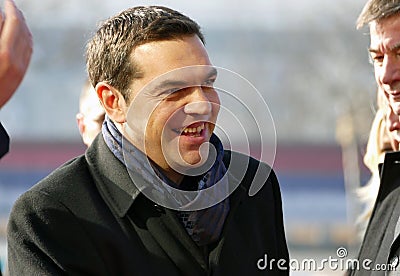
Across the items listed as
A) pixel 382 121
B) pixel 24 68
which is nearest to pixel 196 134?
pixel 24 68

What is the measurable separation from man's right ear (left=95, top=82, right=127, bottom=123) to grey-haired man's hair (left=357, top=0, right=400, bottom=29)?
935 millimetres

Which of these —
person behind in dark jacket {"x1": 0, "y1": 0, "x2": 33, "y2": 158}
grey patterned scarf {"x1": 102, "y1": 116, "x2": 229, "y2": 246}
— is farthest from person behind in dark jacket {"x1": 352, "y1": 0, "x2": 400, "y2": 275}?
person behind in dark jacket {"x1": 0, "y1": 0, "x2": 33, "y2": 158}

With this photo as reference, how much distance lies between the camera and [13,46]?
2051mm

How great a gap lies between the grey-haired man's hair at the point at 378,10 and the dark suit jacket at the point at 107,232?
2.52ft

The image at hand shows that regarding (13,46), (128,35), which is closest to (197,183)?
(128,35)

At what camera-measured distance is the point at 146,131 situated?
2984 millimetres

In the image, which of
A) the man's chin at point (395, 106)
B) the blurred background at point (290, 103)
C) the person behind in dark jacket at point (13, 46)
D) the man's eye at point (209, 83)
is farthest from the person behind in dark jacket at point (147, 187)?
the blurred background at point (290, 103)

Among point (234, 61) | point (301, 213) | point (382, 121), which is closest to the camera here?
point (382, 121)

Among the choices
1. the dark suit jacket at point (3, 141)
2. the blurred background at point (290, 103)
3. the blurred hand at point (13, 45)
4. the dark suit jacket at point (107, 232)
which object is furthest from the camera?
the blurred background at point (290, 103)

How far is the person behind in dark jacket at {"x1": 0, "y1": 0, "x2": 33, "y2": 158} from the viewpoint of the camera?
2051 millimetres

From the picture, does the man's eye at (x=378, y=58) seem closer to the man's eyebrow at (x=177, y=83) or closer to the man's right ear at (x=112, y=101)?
the man's eyebrow at (x=177, y=83)

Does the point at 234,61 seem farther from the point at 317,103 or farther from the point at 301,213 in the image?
the point at 301,213

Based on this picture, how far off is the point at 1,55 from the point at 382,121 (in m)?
2.25

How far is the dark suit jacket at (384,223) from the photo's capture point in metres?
3.32
